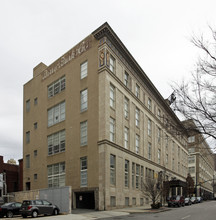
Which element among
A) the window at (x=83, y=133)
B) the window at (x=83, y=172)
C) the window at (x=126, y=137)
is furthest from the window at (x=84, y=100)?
the window at (x=126, y=137)

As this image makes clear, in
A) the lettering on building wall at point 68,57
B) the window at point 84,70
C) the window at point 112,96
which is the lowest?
the window at point 112,96

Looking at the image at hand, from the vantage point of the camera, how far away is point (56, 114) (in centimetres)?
4347

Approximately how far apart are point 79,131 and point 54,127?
6341mm

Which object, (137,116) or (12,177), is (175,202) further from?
(12,177)

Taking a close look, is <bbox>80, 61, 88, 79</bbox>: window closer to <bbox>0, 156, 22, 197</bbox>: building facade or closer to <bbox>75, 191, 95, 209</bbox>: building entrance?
<bbox>75, 191, 95, 209</bbox>: building entrance

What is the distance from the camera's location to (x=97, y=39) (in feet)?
124

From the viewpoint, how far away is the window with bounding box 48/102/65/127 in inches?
1663

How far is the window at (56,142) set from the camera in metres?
41.2

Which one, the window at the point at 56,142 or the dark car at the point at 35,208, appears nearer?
the dark car at the point at 35,208

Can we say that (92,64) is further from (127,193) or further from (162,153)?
(162,153)

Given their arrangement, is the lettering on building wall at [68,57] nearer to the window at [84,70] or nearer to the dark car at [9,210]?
the window at [84,70]

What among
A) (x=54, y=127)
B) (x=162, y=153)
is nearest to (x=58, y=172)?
(x=54, y=127)

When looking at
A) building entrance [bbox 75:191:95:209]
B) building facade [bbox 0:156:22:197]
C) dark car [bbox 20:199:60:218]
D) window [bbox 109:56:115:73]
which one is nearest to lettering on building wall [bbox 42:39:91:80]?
window [bbox 109:56:115:73]

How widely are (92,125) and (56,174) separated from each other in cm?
959
